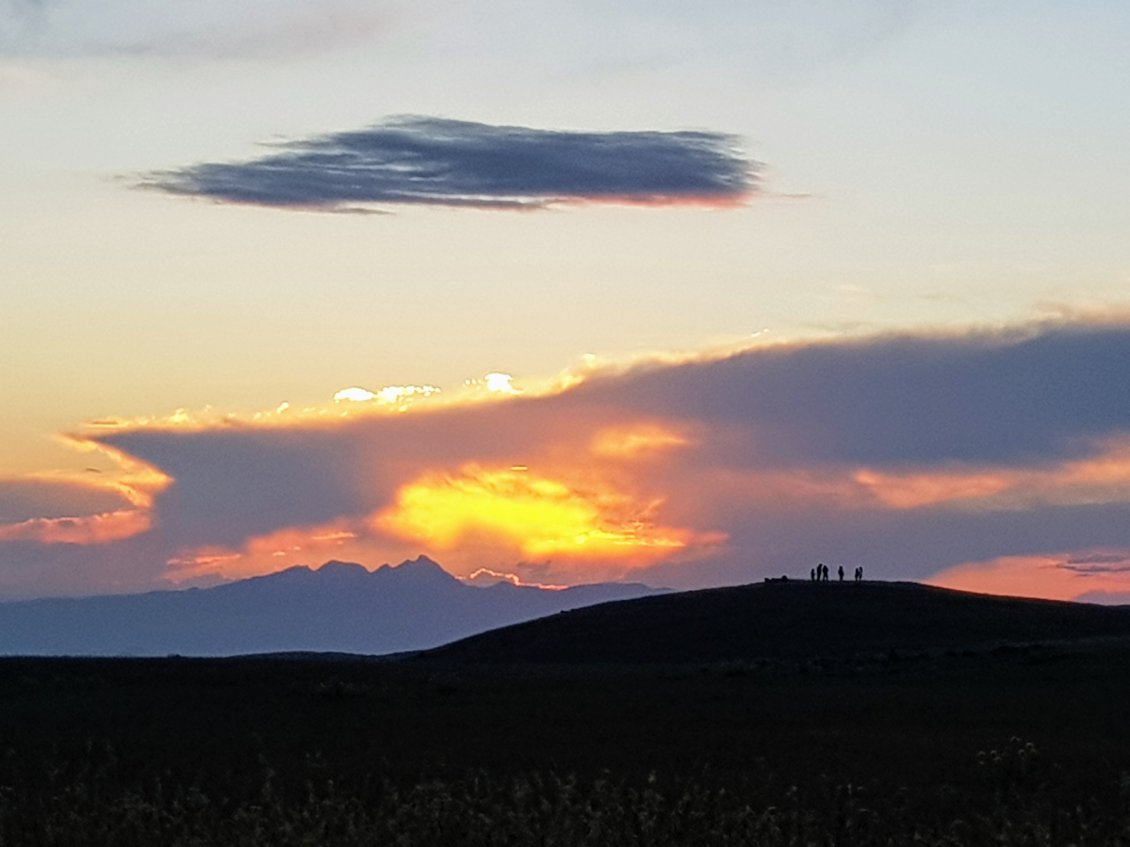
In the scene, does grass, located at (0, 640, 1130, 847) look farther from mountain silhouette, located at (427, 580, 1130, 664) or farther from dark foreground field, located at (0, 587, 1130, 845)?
mountain silhouette, located at (427, 580, 1130, 664)

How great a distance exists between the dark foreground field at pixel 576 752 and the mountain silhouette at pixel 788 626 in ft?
37.1

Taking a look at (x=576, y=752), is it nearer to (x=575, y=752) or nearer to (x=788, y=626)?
(x=575, y=752)

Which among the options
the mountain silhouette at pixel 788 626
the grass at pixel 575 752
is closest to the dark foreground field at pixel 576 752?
the grass at pixel 575 752

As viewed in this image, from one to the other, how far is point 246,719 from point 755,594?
5362 centimetres

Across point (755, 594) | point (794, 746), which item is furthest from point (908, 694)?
point (755, 594)

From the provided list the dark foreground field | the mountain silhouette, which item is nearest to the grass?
the dark foreground field

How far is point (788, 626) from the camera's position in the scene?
8269cm

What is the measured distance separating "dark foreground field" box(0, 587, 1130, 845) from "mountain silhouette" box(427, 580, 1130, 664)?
11.3m

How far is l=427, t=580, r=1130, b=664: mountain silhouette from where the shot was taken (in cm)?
7831

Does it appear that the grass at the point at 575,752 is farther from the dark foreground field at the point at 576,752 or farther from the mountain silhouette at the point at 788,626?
the mountain silhouette at the point at 788,626

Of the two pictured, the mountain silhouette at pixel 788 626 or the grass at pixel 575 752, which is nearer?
the grass at pixel 575 752

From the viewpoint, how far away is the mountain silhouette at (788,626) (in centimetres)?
7831

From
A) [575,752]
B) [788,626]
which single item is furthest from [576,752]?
[788,626]

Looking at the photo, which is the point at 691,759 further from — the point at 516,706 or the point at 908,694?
the point at 908,694
